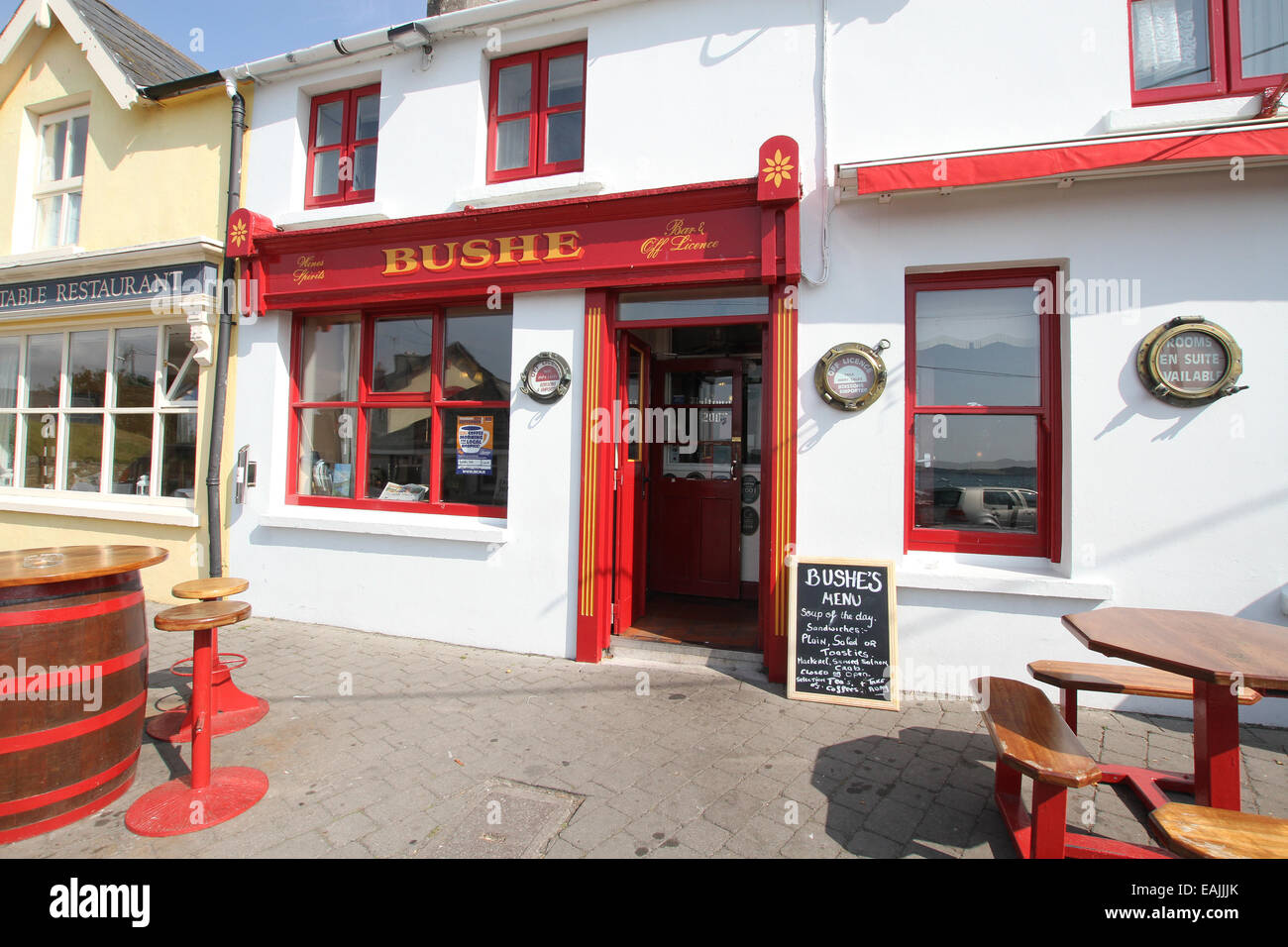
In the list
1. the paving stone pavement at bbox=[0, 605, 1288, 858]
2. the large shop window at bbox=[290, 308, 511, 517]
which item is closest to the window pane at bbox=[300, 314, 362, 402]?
the large shop window at bbox=[290, 308, 511, 517]

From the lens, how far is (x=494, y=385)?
562 cm

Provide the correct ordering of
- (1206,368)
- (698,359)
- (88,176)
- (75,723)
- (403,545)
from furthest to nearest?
(88,176)
(698,359)
(403,545)
(1206,368)
(75,723)

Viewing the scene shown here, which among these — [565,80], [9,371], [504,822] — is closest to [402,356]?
[565,80]

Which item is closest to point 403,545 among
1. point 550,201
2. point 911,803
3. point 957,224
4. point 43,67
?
point 550,201

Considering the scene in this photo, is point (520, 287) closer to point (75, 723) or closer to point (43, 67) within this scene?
point (75, 723)

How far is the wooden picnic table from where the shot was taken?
219 cm

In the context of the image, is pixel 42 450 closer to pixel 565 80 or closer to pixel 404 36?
pixel 404 36

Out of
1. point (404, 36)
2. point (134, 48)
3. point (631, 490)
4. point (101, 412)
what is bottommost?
point (631, 490)

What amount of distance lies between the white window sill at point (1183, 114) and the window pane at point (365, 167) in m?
6.16

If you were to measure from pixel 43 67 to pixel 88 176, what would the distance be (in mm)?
1743

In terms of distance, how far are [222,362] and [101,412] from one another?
2.33 metres

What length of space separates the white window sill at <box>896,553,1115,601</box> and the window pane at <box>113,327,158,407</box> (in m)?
7.93

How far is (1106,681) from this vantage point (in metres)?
3.04
